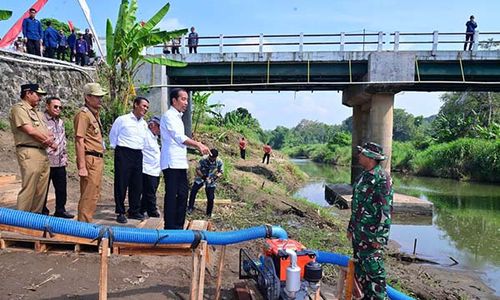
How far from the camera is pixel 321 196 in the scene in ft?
65.0

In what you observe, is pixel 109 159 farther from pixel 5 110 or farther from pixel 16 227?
pixel 16 227

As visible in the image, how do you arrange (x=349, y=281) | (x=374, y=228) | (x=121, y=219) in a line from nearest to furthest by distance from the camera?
(x=349, y=281) → (x=374, y=228) → (x=121, y=219)

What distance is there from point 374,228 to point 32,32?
11.8 m

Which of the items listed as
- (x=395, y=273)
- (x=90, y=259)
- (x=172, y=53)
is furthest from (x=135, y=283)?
(x=172, y=53)

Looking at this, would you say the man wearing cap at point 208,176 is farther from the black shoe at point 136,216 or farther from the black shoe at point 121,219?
the black shoe at point 121,219

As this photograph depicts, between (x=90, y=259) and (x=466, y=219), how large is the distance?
13.5m

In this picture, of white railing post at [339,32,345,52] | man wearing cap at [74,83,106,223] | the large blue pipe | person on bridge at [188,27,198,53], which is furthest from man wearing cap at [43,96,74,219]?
white railing post at [339,32,345,52]

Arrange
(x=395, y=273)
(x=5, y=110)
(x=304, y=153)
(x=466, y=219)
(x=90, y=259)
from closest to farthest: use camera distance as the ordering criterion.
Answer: (x=90, y=259), (x=395, y=273), (x=5, y=110), (x=466, y=219), (x=304, y=153)

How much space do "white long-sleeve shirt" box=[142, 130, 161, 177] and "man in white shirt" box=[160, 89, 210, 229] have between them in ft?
7.03

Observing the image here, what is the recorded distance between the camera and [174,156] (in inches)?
161

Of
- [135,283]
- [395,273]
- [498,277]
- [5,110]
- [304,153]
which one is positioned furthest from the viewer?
[304,153]

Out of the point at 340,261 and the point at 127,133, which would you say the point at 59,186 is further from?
the point at 340,261

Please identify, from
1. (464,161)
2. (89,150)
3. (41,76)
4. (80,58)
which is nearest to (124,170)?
(89,150)

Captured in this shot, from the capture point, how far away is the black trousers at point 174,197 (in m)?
4.12
